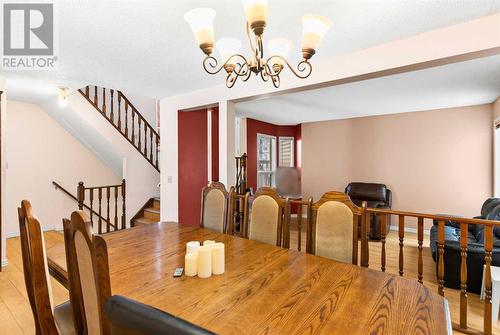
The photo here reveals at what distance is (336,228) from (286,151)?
542 cm

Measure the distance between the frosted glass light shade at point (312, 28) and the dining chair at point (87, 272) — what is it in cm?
138

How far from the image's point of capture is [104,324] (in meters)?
0.77

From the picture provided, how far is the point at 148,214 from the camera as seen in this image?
4.89 metres

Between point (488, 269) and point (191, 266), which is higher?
point (191, 266)

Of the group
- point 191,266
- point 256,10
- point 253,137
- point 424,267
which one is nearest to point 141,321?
point 191,266

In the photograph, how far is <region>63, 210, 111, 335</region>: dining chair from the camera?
0.73 meters

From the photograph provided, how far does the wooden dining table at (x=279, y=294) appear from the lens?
3.17 feet

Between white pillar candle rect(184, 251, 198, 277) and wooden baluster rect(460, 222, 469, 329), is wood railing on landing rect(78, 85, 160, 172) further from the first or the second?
wooden baluster rect(460, 222, 469, 329)

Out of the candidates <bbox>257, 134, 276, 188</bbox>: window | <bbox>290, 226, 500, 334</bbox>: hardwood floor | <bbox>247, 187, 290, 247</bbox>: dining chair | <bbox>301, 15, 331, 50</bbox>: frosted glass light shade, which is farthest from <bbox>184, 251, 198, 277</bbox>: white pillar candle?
<bbox>257, 134, 276, 188</bbox>: window

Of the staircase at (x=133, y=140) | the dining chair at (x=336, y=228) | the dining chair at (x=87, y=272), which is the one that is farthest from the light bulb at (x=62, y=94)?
the dining chair at (x=336, y=228)

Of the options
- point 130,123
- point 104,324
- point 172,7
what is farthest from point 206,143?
point 104,324

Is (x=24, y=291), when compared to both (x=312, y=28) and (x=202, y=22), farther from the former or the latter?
(x=312, y=28)

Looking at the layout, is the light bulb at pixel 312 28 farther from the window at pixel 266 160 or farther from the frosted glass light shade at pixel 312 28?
the window at pixel 266 160

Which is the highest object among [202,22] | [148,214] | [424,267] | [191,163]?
[202,22]
